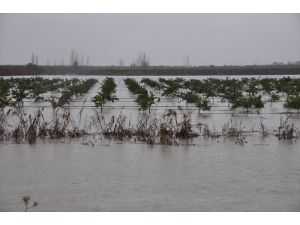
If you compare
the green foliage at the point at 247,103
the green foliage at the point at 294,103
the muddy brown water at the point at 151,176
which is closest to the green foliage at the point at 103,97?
the green foliage at the point at 247,103

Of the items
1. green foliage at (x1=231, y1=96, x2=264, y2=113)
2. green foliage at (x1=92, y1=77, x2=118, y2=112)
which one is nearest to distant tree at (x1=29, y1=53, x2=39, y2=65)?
green foliage at (x1=92, y1=77, x2=118, y2=112)

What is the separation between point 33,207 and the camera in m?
3.62

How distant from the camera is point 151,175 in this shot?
464 centimetres

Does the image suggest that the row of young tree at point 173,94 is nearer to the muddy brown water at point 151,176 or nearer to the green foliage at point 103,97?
the green foliage at point 103,97

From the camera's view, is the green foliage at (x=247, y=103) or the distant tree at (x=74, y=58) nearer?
the distant tree at (x=74, y=58)

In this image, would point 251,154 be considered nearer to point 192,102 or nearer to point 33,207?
point 33,207

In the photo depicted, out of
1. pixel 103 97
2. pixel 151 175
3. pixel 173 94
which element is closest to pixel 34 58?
pixel 151 175

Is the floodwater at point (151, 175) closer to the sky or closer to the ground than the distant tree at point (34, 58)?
closer to the ground

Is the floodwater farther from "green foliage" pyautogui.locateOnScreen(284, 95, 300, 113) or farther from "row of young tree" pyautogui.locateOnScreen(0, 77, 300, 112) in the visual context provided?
"green foliage" pyautogui.locateOnScreen(284, 95, 300, 113)

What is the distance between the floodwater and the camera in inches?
148

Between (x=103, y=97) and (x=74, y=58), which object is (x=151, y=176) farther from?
(x=103, y=97)

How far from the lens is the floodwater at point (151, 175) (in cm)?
377

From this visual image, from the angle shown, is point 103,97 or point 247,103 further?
point 103,97

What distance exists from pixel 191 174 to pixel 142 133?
75.3 inches
